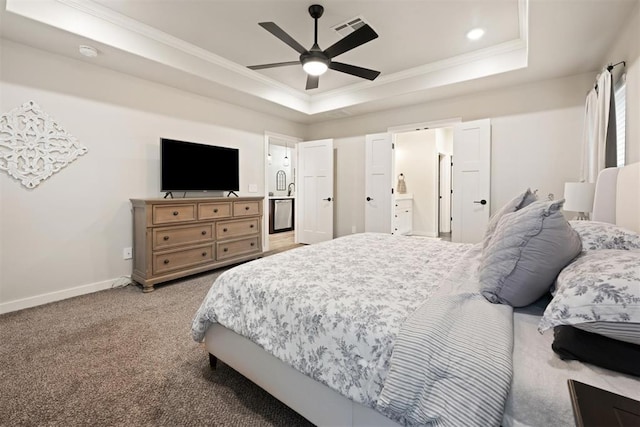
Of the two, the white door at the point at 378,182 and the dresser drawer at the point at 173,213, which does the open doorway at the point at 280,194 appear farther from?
the white door at the point at 378,182

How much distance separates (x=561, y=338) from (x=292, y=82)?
4.44m

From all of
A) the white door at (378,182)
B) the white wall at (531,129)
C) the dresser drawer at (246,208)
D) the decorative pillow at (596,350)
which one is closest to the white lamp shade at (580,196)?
the white wall at (531,129)

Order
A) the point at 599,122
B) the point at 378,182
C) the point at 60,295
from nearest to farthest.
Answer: the point at 599,122
the point at 60,295
the point at 378,182

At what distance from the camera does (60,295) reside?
2.96 meters

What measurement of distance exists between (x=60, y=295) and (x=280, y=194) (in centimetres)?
611

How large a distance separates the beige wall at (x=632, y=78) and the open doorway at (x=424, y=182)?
4.08 m

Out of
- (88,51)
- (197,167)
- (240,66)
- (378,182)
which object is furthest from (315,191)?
(88,51)

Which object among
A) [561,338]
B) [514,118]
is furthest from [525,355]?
[514,118]

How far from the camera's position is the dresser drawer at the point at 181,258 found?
322 cm

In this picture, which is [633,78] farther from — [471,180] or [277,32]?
[277,32]

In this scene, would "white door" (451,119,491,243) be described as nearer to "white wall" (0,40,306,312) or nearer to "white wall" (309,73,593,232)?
"white wall" (309,73,593,232)

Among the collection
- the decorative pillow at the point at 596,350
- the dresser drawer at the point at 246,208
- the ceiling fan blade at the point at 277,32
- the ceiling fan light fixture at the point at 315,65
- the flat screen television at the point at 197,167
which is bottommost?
the decorative pillow at the point at 596,350

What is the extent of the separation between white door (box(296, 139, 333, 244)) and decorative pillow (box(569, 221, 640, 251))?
13.9ft

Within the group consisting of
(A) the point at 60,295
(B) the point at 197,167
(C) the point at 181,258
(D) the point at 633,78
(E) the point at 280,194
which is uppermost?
(D) the point at 633,78
